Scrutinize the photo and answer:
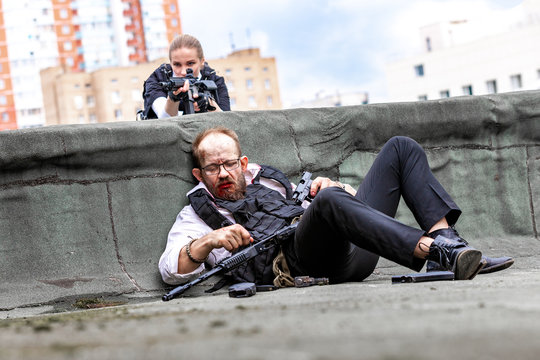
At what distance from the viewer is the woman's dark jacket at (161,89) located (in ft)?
18.3

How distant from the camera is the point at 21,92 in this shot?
10219cm

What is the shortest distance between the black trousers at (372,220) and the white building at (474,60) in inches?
2284

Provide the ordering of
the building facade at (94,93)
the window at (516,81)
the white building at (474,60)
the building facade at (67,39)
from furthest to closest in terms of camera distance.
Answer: the building facade at (67,39) → the building facade at (94,93) → the window at (516,81) → the white building at (474,60)

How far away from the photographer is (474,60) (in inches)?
2630

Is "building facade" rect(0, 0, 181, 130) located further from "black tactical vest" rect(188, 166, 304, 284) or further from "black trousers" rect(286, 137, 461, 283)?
"black trousers" rect(286, 137, 461, 283)

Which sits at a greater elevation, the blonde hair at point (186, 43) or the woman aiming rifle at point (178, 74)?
the blonde hair at point (186, 43)

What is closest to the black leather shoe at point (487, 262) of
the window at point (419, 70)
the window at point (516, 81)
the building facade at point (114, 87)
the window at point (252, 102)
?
the window at point (516, 81)

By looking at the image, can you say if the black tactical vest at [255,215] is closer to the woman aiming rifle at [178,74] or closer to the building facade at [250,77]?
the woman aiming rifle at [178,74]

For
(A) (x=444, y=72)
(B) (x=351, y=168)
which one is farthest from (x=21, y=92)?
(B) (x=351, y=168)

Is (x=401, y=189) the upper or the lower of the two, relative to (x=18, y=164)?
lower

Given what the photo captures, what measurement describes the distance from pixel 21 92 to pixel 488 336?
10510 cm

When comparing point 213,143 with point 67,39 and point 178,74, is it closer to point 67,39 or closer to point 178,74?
point 178,74

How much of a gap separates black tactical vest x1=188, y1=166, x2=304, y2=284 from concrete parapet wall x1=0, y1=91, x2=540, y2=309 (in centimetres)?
35

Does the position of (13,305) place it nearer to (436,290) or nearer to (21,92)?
(436,290)
